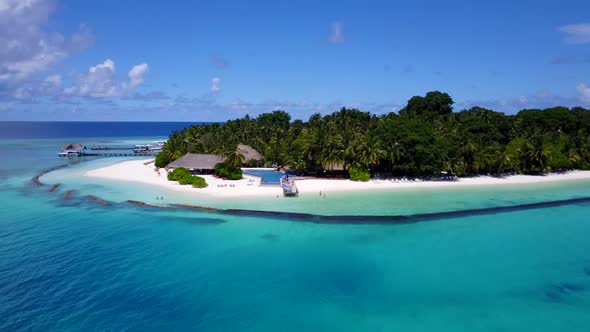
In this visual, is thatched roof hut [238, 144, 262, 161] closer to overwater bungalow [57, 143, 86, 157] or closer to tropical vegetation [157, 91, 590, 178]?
tropical vegetation [157, 91, 590, 178]

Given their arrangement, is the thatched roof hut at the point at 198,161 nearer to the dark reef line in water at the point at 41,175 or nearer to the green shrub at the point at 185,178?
the green shrub at the point at 185,178

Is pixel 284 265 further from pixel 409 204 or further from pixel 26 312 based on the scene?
pixel 409 204

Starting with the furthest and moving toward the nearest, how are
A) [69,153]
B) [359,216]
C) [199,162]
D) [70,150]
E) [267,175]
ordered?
[70,150] < [69,153] < [199,162] < [267,175] < [359,216]

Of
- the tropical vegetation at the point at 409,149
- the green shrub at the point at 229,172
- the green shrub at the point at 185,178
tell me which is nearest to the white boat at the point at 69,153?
the tropical vegetation at the point at 409,149

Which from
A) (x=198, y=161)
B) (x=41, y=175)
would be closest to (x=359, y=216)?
(x=198, y=161)

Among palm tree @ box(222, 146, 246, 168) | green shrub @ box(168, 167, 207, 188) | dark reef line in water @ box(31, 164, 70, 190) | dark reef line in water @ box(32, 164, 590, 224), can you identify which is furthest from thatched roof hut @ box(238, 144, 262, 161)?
dark reef line in water @ box(31, 164, 70, 190)

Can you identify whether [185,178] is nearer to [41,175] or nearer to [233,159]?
[233,159]
